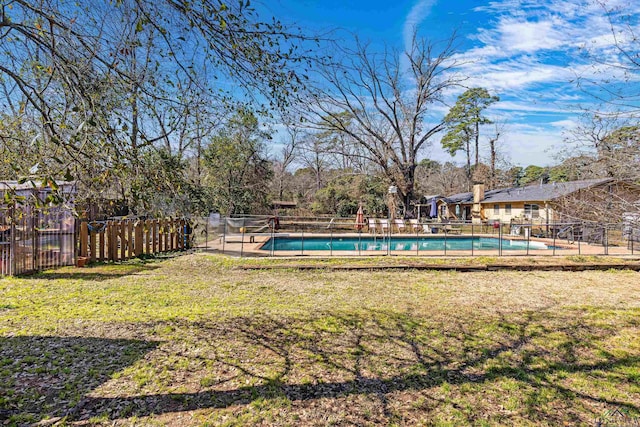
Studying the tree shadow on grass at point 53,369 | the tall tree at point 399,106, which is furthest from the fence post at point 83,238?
the tall tree at point 399,106

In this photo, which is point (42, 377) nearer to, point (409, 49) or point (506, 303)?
point (506, 303)

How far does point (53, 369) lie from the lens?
303 centimetres

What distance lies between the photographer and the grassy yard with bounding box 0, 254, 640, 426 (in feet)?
8.45

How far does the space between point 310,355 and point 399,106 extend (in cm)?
2016

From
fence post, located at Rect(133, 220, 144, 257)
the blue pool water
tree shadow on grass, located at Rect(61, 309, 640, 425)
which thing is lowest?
tree shadow on grass, located at Rect(61, 309, 640, 425)

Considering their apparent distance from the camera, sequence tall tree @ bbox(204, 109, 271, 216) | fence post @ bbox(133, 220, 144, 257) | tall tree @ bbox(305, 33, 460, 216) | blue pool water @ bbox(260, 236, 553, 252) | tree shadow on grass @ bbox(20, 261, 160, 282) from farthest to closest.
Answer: tall tree @ bbox(305, 33, 460, 216), tall tree @ bbox(204, 109, 271, 216), blue pool water @ bbox(260, 236, 553, 252), fence post @ bbox(133, 220, 144, 257), tree shadow on grass @ bbox(20, 261, 160, 282)

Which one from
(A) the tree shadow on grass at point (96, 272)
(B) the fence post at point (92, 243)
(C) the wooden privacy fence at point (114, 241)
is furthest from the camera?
(B) the fence post at point (92, 243)

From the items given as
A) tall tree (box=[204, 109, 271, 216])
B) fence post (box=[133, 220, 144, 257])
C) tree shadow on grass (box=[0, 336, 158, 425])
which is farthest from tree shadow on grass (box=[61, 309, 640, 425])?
tall tree (box=[204, 109, 271, 216])

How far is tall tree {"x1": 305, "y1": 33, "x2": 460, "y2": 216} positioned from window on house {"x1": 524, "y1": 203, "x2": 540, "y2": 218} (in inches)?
270

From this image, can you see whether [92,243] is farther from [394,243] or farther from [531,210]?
[531,210]

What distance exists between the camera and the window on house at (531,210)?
20.3 meters

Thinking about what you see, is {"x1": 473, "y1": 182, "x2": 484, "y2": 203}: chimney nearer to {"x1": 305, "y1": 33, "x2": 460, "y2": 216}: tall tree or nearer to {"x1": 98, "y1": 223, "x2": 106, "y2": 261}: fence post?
{"x1": 305, "y1": 33, "x2": 460, "y2": 216}: tall tree

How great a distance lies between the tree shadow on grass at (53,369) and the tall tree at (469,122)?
2597cm

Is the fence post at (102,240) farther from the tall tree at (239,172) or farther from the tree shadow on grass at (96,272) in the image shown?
the tall tree at (239,172)
